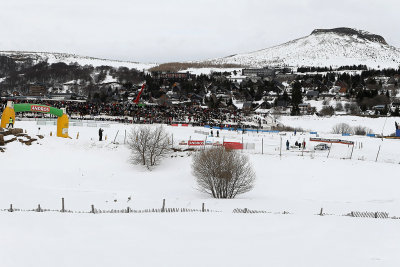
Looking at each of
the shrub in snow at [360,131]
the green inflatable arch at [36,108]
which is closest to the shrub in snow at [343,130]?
the shrub in snow at [360,131]

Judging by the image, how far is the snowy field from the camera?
11.5m

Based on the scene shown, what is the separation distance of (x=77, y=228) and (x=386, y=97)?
96.5m

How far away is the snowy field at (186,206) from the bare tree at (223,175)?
117cm

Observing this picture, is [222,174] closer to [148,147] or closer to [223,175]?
[223,175]

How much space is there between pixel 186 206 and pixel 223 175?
389 cm

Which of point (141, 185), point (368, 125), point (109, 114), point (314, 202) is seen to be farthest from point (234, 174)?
point (368, 125)

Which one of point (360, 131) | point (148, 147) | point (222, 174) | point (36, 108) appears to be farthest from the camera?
point (360, 131)

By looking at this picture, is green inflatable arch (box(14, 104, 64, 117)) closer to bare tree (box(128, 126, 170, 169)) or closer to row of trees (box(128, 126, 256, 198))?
bare tree (box(128, 126, 170, 169))

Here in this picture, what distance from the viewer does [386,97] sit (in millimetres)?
93250

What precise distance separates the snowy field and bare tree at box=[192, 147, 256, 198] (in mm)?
1169

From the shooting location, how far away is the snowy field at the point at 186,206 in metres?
11.5

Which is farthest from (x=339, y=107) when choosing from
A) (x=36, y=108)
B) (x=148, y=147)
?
(x=36, y=108)

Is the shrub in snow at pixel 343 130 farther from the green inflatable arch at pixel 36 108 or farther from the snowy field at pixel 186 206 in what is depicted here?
the green inflatable arch at pixel 36 108

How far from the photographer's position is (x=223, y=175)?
2483 cm
